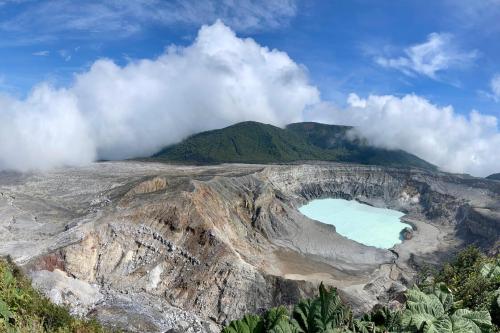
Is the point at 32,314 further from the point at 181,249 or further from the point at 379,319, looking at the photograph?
the point at 181,249

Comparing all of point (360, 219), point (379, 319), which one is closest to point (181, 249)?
point (379, 319)

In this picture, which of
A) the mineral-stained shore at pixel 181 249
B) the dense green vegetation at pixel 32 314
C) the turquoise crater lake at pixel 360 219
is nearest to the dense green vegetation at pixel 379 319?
the dense green vegetation at pixel 32 314

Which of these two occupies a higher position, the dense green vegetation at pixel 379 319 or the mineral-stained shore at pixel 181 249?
the dense green vegetation at pixel 379 319

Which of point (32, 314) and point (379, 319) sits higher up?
point (379, 319)

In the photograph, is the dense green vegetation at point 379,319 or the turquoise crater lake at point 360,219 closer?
the dense green vegetation at point 379,319

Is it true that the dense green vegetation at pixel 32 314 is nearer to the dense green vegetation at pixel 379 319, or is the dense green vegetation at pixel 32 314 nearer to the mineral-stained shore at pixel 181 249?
the dense green vegetation at pixel 379 319

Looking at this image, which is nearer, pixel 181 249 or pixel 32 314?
pixel 32 314
